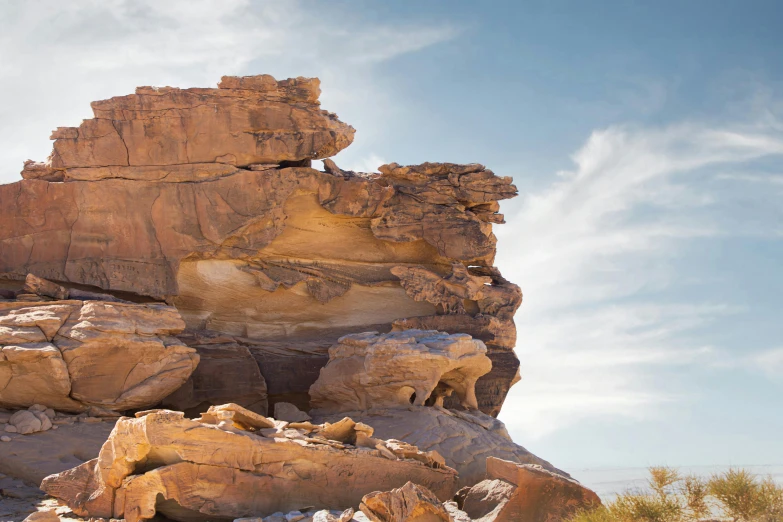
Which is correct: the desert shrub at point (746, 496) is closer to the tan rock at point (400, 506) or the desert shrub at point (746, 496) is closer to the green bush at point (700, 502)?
the green bush at point (700, 502)

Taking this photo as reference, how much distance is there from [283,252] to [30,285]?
7074 mm

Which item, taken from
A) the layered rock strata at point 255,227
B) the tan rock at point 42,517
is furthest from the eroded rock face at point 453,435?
the tan rock at point 42,517

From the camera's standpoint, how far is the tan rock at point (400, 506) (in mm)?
13992

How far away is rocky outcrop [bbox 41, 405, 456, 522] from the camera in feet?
48.8

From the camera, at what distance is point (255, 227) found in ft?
83.9

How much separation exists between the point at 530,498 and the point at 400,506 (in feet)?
8.08

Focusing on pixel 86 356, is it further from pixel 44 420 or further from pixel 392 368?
pixel 392 368

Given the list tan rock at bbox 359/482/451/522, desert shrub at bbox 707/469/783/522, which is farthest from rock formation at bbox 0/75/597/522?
desert shrub at bbox 707/469/783/522

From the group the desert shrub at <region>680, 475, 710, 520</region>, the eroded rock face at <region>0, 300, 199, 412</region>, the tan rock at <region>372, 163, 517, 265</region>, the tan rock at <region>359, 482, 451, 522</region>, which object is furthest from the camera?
the tan rock at <region>372, 163, 517, 265</region>

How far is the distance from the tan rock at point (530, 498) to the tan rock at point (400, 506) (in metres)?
1.19

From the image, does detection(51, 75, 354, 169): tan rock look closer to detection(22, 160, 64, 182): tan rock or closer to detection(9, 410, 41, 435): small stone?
detection(22, 160, 64, 182): tan rock

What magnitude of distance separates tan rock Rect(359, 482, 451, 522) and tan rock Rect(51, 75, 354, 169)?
13436 millimetres

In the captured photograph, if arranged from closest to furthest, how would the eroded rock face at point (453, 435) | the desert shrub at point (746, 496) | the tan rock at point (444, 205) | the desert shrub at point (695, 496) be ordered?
the desert shrub at point (746, 496) → the desert shrub at point (695, 496) → the eroded rock face at point (453, 435) → the tan rock at point (444, 205)

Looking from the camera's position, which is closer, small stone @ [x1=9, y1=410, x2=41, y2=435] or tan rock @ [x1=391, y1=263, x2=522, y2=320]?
small stone @ [x1=9, y1=410, x2=41, y2=435]
